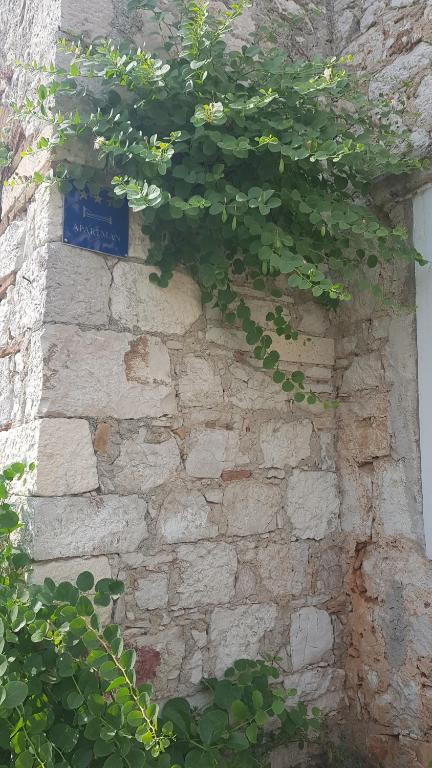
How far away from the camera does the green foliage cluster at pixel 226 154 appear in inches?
80.8

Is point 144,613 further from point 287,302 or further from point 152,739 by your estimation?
point 287,302

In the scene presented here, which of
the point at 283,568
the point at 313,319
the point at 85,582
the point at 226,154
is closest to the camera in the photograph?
the point at 85,582

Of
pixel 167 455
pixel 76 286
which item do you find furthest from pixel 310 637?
pixel 76 286

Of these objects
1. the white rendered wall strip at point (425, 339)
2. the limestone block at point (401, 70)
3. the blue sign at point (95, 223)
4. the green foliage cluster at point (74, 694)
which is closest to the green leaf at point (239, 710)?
the green foliage cluster at point (74, 694)

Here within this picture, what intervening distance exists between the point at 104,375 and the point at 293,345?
32.3 inches

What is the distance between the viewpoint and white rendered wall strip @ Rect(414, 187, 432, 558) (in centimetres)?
232

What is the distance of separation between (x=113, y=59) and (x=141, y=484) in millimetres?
1351

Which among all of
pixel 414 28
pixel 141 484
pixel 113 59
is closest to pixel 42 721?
pixel 141 484

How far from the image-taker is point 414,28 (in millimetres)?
2533

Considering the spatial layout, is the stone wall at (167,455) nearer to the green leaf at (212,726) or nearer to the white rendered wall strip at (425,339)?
the green leaf at (212,726)

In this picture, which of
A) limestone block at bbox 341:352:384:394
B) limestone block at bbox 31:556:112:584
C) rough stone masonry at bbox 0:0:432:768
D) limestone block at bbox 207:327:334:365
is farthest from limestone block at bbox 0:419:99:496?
limestone block at bbox 341:352:384:394

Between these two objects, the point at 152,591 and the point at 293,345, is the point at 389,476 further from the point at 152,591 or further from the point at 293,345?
the point at 152,591

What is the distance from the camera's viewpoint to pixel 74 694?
1697 mm

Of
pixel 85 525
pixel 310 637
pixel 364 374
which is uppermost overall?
pixel 364 374
